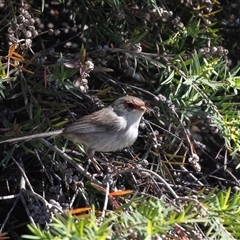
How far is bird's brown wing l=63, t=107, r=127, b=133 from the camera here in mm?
3441

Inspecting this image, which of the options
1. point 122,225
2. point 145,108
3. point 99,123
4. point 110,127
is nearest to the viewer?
point 122,225

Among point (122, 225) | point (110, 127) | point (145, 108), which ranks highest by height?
point (122, 225)

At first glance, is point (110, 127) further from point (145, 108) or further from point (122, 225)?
point (122, 225)

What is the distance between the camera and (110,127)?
399 cm

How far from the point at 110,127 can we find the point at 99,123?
0.45 ft

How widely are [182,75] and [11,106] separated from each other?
865 millimetres

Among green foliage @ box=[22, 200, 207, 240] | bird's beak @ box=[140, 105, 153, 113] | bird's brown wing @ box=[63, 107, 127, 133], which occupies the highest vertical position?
green foliage @ box=[22, 200, 207, 240]

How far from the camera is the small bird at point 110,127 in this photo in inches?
138

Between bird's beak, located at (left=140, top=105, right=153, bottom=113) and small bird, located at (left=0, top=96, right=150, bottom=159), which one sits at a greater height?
bird's beak, located at (left=140, top=105, right=153, bottom=113)

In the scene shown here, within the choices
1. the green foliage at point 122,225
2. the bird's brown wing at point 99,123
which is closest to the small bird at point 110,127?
the bird's brown wing at point 99,123

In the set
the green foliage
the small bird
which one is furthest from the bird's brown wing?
the green foliage

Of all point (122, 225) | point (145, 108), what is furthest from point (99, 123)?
point (122, 225)

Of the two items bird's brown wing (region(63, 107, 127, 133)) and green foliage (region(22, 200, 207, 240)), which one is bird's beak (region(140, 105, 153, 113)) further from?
green foliage (region(22, 200, 207, 240))

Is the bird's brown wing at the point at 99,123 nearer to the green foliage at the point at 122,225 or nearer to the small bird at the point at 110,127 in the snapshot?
the small bird at the point at 110,127
